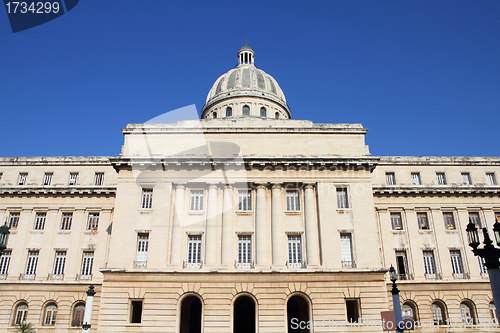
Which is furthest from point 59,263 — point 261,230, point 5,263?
point 261,230

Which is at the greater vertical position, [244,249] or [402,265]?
[402,265]

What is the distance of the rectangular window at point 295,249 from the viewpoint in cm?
2941

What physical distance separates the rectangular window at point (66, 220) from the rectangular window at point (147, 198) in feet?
38.0

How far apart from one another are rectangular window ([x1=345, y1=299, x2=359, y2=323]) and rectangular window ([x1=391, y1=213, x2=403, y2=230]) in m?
11.5

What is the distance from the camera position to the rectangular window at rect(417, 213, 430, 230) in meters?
37.8

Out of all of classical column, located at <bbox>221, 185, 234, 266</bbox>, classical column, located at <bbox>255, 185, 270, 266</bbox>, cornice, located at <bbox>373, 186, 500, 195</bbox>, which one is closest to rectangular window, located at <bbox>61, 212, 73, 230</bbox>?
classical column, located at <bbox>221, 185, 234, 266</bbox>

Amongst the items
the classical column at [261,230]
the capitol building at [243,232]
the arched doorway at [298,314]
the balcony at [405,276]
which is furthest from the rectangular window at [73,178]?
the balcony at [405,276]

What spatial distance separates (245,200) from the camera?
3100 centimetres

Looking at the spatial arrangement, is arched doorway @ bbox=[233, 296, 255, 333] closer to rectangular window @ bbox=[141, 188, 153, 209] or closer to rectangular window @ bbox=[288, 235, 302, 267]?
rectangular window @ bbox=[288, 235, 302, 267]

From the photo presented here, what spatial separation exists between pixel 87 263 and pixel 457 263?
33.3m

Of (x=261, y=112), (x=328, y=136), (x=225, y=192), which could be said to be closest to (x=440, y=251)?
(x=328, y=136)

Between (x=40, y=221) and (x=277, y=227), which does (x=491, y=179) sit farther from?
(x=40, y=221)

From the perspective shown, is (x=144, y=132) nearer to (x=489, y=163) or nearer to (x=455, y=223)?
(x=455, y=223)

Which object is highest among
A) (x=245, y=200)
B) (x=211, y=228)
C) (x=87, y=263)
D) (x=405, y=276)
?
(x=245, y=200)
